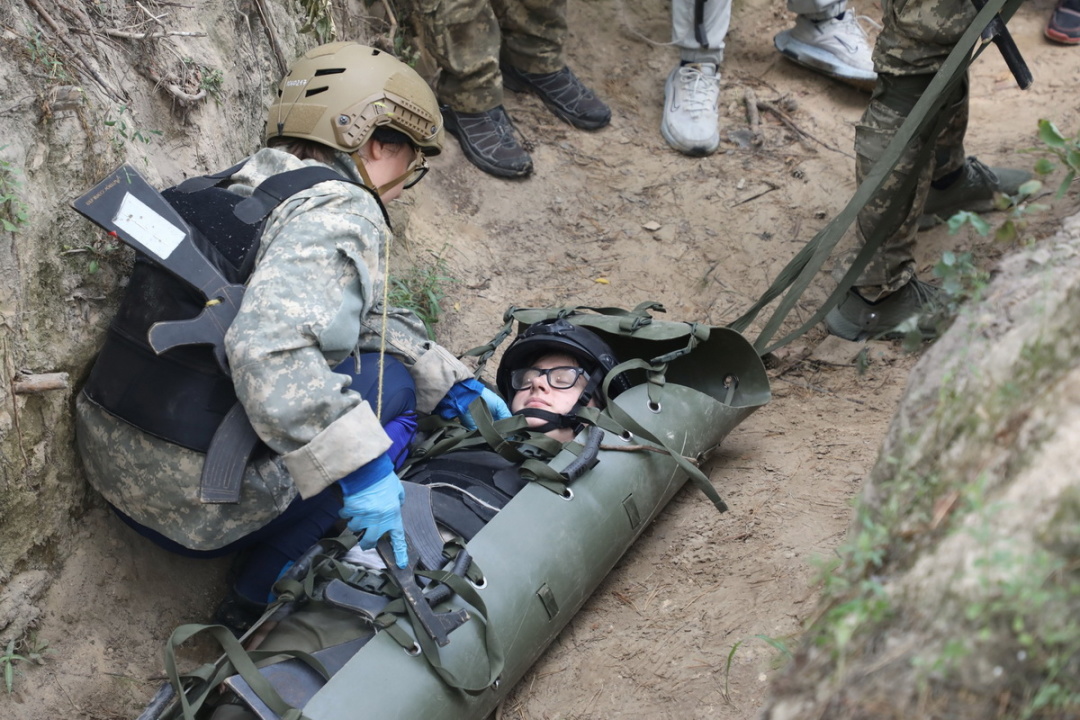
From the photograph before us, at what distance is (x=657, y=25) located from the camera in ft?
18.0

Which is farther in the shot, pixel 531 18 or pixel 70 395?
pixel 531 18

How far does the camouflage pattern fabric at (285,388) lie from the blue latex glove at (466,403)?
634 mm

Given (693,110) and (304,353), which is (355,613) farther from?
(693,110)

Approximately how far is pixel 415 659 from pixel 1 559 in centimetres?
103

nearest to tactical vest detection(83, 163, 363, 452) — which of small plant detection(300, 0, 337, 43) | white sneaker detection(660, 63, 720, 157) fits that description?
small plant detection(300, 0, 337, 43)

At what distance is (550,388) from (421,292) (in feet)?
3.62

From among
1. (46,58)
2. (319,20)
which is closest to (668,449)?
(46,58)

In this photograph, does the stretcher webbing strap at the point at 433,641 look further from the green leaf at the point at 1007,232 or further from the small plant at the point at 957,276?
the green leaf at the point at 1007,232

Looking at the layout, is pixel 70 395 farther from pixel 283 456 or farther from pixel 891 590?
pixel 891 590

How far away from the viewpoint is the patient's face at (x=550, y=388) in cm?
281

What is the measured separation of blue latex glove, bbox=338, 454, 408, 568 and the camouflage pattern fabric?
0.07 meters

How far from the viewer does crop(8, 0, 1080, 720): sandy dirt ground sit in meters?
2.32

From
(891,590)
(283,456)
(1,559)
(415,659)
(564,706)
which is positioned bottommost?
(564,706)

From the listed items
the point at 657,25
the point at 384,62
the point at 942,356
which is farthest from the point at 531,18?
the point at 942,356
